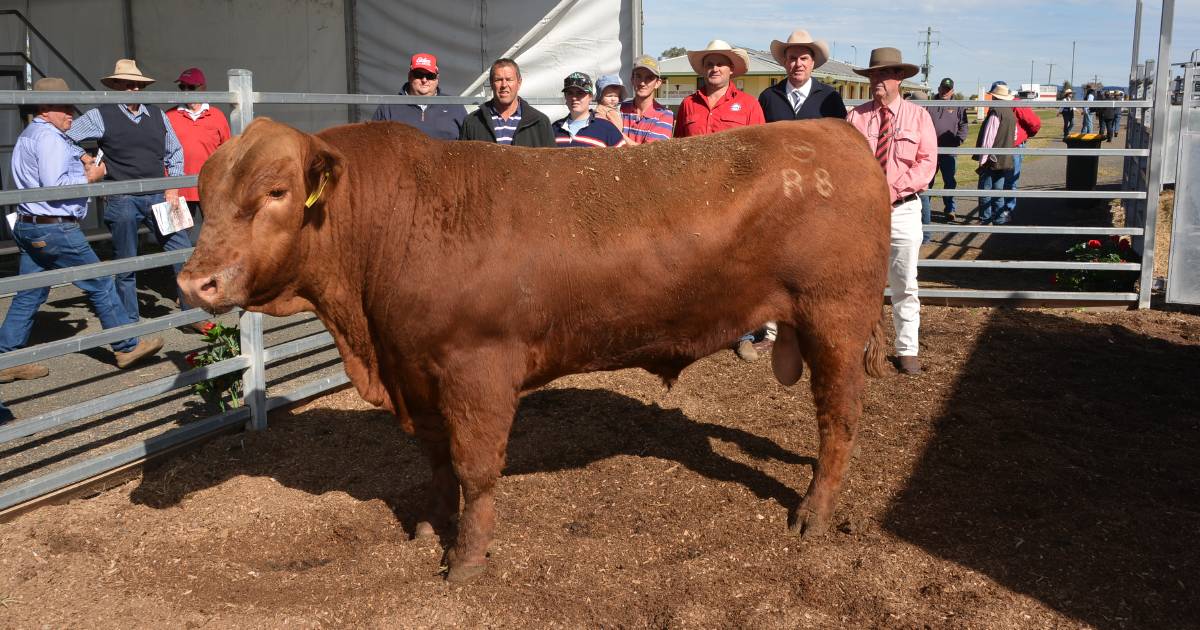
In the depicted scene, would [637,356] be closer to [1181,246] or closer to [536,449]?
Result: [536,449]

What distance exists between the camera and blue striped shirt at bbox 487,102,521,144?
6.23 metres

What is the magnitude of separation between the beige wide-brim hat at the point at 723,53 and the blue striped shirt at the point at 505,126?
4.67 feet

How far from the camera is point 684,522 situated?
14.8ft

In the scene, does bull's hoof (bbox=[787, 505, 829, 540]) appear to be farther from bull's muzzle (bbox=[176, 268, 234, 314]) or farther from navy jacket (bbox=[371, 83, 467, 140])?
navy jacket (bbox=[371, 83, 467, 140])

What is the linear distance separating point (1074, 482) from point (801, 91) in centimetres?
338

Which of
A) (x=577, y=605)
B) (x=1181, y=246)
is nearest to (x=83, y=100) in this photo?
(x=577, y=605)

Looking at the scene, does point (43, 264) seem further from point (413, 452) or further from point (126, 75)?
point (413, 452)

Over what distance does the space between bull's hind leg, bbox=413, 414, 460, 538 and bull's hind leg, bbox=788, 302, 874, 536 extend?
156cm

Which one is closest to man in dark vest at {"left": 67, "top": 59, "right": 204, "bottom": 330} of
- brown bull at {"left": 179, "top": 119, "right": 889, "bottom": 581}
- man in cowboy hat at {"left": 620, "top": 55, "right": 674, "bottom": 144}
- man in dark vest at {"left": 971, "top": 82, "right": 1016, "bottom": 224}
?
man in cowboy hat at {"left": 620, "top": 55, "right": 674, "bottom": 144}

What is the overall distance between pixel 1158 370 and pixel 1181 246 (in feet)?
7.47

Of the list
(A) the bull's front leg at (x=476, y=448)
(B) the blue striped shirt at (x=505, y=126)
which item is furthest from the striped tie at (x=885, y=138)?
(A) the bull's front leg at (x=476, y=448)

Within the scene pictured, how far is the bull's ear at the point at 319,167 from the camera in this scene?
11.7 feet

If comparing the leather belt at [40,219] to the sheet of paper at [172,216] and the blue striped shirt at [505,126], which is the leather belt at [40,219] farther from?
the blue striped shirt at [505,126]

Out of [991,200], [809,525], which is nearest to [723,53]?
[809,525]
